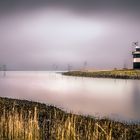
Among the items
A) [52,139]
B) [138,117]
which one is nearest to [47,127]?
[52,139]

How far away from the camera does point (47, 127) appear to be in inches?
869

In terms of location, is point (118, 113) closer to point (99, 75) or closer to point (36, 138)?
point (36, 138)

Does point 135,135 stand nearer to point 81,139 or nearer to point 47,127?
point 81,139

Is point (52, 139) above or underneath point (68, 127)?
underneath

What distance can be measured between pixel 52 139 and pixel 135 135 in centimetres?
586

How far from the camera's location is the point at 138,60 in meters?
130

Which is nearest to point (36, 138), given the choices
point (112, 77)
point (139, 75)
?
point (139, 75)

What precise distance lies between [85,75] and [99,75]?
20.0m

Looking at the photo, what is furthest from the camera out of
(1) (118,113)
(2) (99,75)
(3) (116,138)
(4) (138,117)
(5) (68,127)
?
(2) (99,75)

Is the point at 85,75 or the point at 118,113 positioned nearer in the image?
the point at 118,113

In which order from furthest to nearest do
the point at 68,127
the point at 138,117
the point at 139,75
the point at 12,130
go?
1. the point at 139,75
2. the point at 138,117
3. the point at 12,130
4. the point at 68,127

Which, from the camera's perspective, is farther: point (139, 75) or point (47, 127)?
point (139, 75)

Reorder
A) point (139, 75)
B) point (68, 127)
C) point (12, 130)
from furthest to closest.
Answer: point (139, 75) < point (12, 130) < point (68, 127)

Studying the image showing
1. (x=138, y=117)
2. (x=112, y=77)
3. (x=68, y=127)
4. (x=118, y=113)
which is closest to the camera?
(x=68, y=127)
